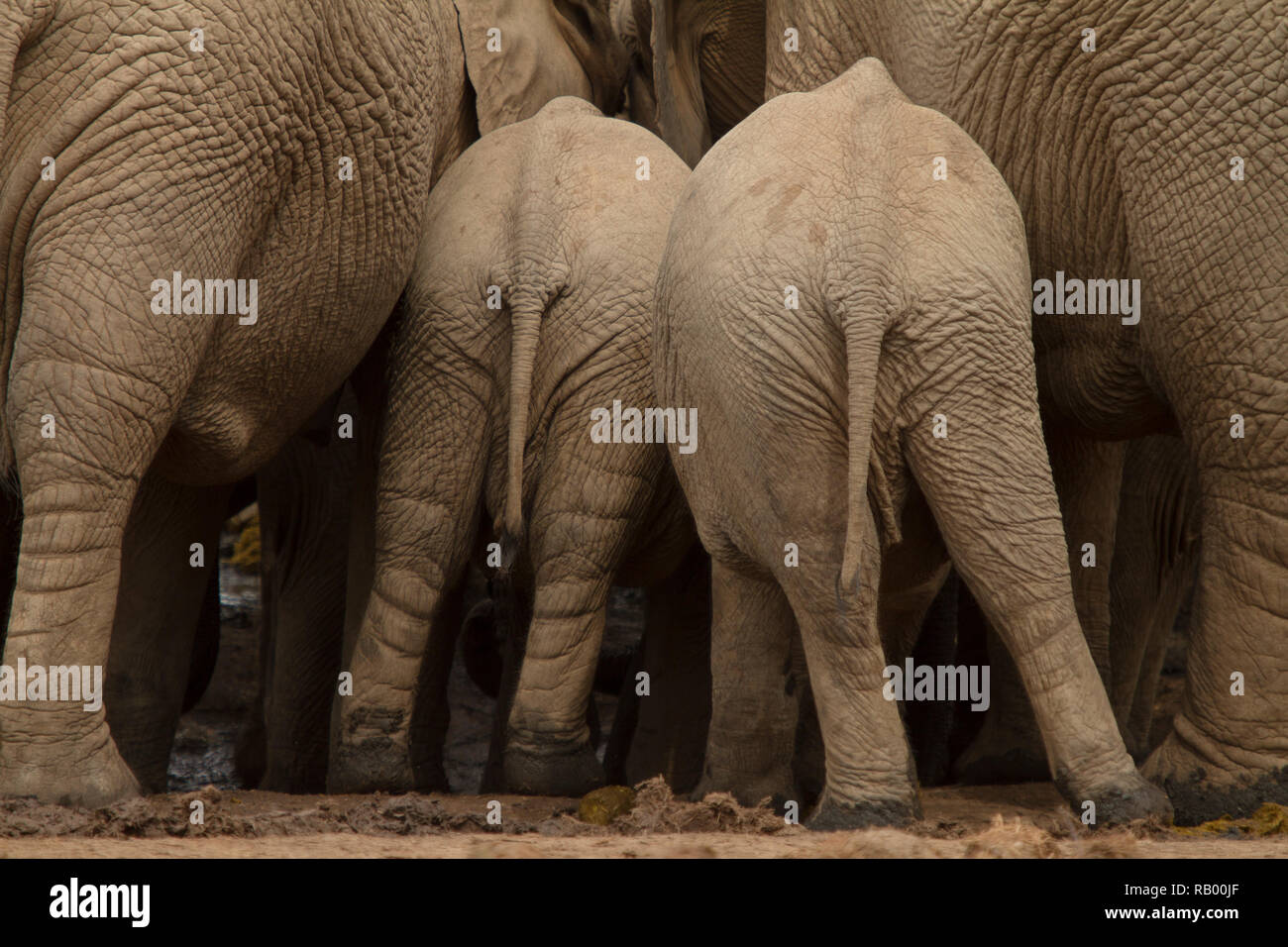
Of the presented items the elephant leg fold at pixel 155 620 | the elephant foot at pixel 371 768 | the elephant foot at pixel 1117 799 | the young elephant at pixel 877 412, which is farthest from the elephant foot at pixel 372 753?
the elephant foot at pixel 1117 799

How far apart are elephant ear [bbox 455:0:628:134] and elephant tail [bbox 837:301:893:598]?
7.69ft

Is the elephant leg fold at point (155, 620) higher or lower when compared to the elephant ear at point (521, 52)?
lower

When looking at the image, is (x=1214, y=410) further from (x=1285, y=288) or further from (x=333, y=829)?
(x=333, y=829)

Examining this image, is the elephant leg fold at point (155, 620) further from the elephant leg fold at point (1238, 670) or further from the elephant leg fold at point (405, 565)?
the elephant leg fold at point (1238, 670)

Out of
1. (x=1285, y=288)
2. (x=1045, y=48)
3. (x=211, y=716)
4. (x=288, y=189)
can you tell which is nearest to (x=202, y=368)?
(x=288, y=189)

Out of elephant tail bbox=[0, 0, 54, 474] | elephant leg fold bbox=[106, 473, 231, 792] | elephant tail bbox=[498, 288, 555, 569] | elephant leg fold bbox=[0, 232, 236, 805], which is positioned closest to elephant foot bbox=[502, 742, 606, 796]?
elephant tail bbox=[498, 288, 555, 569]

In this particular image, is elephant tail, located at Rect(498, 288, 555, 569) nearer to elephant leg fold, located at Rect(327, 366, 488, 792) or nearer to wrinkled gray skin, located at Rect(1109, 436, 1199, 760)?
elephant leg fold, located at Rect(327, 366, 488, 792)

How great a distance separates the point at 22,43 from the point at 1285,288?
289cm

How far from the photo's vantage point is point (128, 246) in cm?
445

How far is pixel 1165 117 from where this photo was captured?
185 inches

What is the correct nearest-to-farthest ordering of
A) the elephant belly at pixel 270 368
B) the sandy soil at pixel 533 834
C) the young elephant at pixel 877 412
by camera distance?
the sandy soil at pixel 533 834 → the young elephant at pixel 877 412 → the elephant belly at pixel 270 368

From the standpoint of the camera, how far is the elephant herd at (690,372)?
14.1ft

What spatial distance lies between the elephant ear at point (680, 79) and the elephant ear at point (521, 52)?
333mm

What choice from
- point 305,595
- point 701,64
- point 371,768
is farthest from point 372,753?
point 701,64
